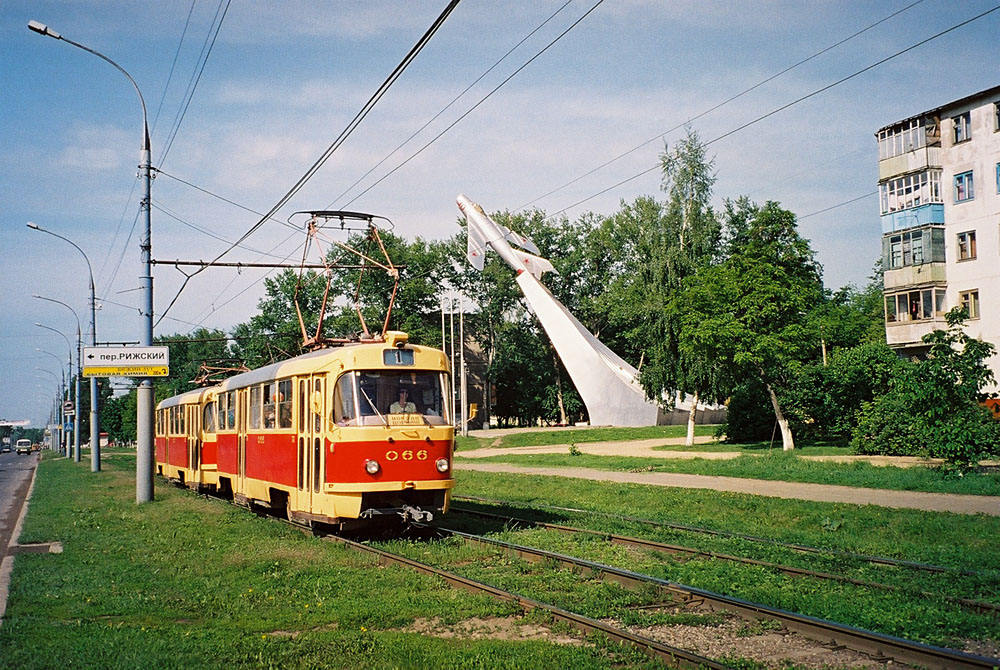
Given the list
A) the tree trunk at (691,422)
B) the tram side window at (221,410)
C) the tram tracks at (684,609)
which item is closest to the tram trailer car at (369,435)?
the tram tracks at (684,609)

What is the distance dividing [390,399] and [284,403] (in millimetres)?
2979

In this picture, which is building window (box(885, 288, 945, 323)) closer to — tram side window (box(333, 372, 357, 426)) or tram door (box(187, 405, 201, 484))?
tram door (box(187, 405, 201, 484))

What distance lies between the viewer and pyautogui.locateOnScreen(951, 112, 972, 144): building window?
134 ft

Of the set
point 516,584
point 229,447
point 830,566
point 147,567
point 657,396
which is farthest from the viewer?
point 657,396

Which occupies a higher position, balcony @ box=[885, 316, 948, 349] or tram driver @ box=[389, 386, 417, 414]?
balcony @ box=[885, 316, 948, 349]

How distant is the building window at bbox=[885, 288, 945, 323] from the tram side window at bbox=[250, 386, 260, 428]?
112 ft

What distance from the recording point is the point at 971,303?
41.0m

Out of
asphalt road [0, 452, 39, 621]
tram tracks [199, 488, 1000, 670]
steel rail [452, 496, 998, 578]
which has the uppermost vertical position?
tram tracks [199, 488, 1000, 670]

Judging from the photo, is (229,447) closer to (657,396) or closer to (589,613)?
(589,613)

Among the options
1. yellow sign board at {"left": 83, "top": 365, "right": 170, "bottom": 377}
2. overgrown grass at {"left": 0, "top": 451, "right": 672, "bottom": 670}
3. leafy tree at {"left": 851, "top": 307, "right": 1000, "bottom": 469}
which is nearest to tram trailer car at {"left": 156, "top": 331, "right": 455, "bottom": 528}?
overgrown grass at {"left": 0, "top": 451, "right": 672, "bottom": 670}

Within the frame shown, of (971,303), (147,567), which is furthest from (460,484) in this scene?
(971,303)

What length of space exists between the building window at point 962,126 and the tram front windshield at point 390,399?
35.6 m

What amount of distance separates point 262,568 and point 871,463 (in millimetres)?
19034

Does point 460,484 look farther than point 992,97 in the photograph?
No
